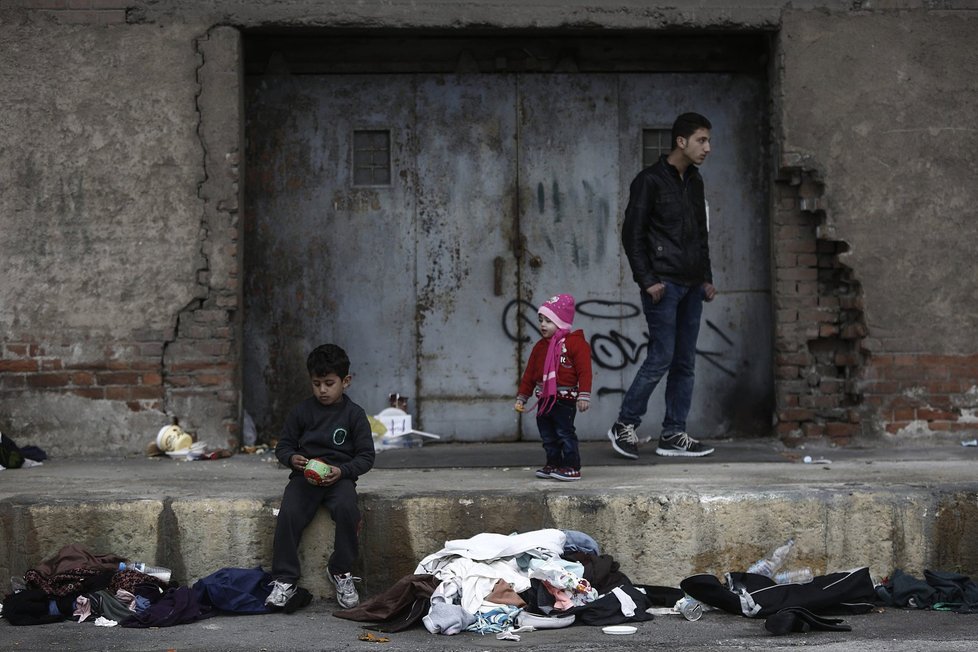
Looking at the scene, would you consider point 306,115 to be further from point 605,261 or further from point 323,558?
point 323,558

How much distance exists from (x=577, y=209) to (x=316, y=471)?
10.5 feet

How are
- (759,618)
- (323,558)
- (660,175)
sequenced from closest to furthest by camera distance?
(759,618) < (323,558) < (660,175)

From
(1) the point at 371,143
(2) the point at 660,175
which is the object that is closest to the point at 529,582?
(2) the point at 660,175

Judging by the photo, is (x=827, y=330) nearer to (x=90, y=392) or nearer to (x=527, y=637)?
(x=527, y=637)

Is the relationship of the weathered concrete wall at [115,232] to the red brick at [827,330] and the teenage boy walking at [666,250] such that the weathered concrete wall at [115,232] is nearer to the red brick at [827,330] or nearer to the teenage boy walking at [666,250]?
the teenage boy walking at [666,250]

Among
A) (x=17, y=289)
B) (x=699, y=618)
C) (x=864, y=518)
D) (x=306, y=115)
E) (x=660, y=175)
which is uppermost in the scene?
(x=306, y=115)

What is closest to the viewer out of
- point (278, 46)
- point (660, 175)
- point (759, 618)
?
point (759, 618)

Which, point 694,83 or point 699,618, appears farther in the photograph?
point 694,83

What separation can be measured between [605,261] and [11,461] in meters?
3.96

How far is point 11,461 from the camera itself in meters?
7.29

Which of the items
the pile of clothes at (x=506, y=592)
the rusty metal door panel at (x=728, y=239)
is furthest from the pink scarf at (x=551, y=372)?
the rusty metal door panel at (x=728, y=239)

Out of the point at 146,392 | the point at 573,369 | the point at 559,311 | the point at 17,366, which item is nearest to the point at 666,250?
the point at 559,311

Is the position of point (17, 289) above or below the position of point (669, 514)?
above

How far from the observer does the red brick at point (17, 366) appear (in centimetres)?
763
